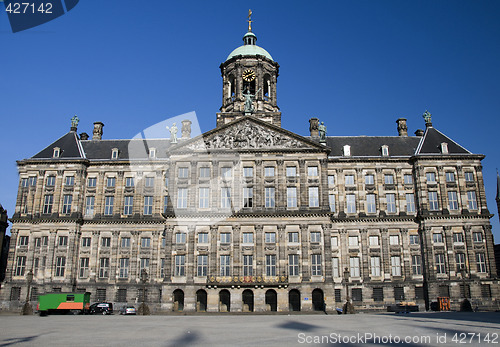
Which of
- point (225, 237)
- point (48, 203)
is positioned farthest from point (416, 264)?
point (48, 203)

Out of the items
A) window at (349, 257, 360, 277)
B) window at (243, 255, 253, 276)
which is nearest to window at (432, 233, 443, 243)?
window at (349, 257, 360, 277)

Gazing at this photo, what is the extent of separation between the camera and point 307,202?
45688 millimetres

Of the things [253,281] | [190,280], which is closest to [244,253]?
[253,281]

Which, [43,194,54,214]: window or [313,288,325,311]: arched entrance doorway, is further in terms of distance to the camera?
[43,194,54,214]: window

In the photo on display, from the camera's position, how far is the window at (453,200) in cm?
5006

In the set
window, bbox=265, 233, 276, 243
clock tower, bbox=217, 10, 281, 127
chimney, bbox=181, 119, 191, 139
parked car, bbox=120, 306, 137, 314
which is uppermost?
clock tower, bbox=217, 10, 281, 127

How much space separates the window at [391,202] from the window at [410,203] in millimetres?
1500

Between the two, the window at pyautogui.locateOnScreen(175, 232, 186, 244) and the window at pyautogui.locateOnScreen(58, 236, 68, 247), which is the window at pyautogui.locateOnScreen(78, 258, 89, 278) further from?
the window at pyautogui.locateOnScreen(175, 232, 186, 244)

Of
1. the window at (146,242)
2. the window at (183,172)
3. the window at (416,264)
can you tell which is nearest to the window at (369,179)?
the window at (416,264)

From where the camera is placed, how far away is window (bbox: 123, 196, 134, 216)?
52.1 meters

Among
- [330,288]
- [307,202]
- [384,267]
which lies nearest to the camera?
[330,288]

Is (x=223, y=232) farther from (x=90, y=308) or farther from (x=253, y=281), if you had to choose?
(x=90, y=308)

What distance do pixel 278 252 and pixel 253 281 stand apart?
3.75 m

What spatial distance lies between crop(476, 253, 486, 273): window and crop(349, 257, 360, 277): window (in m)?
12.7
